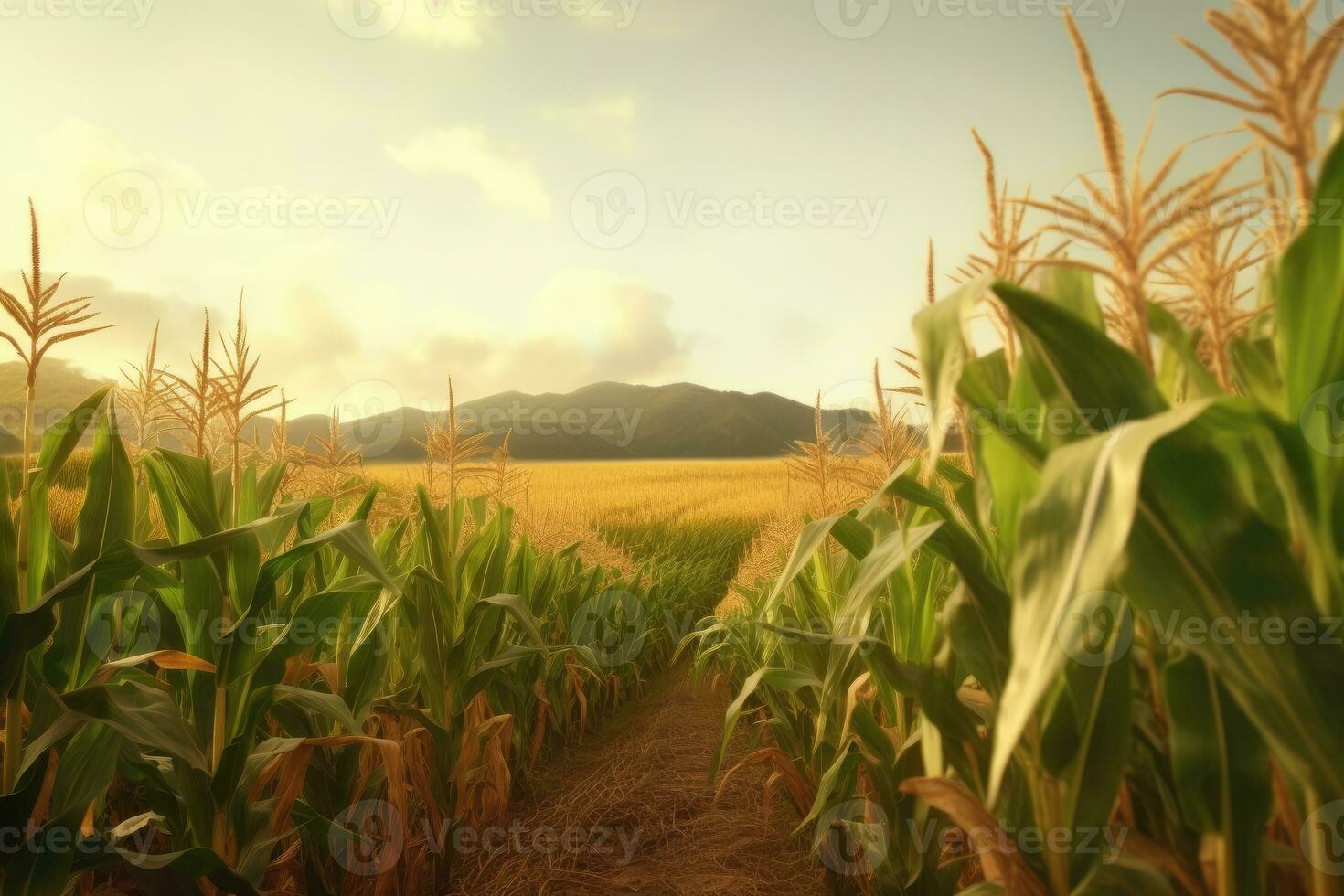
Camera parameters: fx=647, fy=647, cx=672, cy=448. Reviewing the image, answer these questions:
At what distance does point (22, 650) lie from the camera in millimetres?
1326

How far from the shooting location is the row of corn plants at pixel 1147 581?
2.23 feet

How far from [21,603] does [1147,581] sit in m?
2.15

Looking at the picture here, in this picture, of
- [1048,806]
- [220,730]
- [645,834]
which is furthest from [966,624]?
[645,834]

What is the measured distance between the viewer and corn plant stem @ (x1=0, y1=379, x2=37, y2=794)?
1.37 metres

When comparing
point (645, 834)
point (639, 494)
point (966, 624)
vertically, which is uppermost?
point (966, 624)

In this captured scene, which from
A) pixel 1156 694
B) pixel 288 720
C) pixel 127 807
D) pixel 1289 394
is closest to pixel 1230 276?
pixel 1289 394

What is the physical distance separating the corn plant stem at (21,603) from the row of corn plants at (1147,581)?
65.8 inches

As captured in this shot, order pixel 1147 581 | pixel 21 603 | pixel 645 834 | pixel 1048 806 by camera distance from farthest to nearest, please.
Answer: pixel 645 834
pixel 21 603
pixel 1048 806
pixel 1147 581

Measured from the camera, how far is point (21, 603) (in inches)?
56.5

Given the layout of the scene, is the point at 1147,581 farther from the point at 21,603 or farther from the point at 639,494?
the point at 639,494

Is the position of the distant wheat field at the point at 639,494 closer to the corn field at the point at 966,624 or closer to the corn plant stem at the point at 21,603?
the corn field at the point at 966,624

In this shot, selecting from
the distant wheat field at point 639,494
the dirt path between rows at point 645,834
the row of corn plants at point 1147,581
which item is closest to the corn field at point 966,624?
the row of corn plants at point 1147,581

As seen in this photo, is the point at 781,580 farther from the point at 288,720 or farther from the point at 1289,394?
the point at 288,720

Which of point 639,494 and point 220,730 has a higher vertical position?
point 220,730
